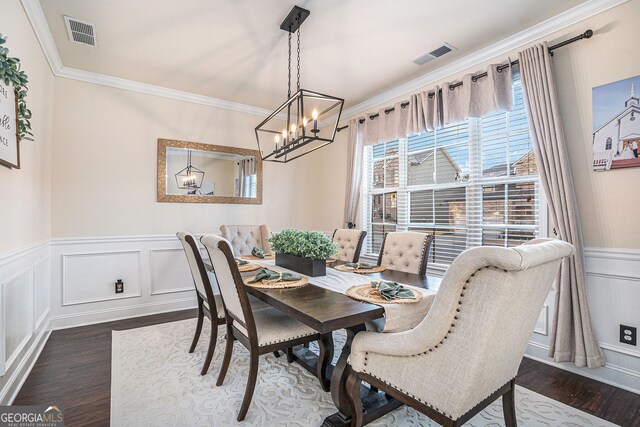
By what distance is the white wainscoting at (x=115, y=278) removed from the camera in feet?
10.8

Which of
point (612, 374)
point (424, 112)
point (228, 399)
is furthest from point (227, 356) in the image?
point (424, 112)

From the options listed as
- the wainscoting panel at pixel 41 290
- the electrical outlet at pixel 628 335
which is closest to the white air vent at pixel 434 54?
the electrical outlet at pixel 628 335

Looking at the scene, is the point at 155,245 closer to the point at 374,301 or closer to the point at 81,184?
the point at 81,184

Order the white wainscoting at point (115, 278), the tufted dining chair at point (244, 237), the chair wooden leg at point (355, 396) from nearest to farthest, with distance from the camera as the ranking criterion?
the chair wooden leg at point (355, 396)
the white wainscoting at point (115, 278)
the tufted dining chair at point (244, 237)

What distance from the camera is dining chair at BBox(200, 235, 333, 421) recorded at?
1.76 m

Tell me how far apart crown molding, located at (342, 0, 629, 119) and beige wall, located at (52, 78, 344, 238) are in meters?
2.01

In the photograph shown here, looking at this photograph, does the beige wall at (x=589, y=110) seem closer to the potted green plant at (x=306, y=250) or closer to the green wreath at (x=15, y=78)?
the potted green plant at (x=306, y=250)

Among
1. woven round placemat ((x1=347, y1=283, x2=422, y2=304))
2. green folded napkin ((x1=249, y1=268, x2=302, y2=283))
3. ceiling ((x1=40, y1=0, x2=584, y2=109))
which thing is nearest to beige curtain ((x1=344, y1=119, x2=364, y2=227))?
ceiling ((x1=40, y1=0, x2=584, y2=109))

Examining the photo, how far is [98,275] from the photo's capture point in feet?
11.4

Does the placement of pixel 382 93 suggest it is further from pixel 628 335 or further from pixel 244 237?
pixel 628 335

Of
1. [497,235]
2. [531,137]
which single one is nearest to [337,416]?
[497,235]

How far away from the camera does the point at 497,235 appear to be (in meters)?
2.90

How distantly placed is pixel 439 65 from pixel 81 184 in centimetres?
393

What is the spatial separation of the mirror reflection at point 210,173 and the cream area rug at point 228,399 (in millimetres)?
2005
